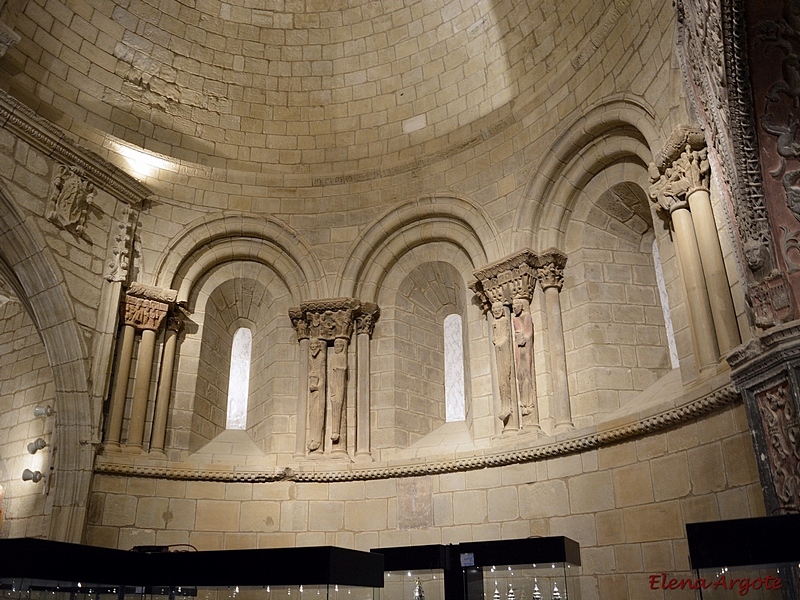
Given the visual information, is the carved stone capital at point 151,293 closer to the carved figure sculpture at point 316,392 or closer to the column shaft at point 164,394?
the column shaft at point 164,394

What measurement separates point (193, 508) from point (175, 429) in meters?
1.19

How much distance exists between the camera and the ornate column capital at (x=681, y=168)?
285 inches

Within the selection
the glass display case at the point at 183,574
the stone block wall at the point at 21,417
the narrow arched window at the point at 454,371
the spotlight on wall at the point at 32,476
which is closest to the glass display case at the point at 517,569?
the glass display case at the point at 183,574

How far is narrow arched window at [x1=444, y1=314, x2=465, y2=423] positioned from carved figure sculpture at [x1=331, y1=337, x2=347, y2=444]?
1.56 metres

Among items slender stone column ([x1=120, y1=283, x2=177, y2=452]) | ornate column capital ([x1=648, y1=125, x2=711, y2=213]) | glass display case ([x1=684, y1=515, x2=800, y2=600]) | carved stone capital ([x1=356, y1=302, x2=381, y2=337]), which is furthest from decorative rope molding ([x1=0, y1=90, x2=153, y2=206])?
glass display case ([x1=684, y1=515, x2=800, y2=600])

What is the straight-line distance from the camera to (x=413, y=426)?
34.3 ft

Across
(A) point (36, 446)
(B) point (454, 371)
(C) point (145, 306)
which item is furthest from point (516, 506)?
(A) point (36, 446)

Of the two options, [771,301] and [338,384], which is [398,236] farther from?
[771,301]

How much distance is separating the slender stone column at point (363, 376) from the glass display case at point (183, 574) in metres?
5.09

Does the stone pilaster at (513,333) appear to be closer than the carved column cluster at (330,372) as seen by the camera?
Yes

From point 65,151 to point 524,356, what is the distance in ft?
21.4

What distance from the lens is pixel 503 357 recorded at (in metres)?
9.30

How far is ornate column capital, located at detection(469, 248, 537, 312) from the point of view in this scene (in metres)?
9.47

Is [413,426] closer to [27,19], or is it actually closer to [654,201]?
[654,201]
